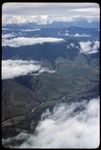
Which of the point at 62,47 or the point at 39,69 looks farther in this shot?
the point at 62,47

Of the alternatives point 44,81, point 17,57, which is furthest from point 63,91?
point 17,57

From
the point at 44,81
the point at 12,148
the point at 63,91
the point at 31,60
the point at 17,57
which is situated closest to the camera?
the point at 12,148

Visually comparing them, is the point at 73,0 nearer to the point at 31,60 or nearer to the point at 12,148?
the point at 12,148

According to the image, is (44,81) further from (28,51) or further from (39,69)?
(28,51)

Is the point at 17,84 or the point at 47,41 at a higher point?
the point at 47,41

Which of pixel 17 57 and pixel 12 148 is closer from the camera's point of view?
pixel 12 148

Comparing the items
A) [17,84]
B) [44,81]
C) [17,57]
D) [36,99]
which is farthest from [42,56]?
[36,99]

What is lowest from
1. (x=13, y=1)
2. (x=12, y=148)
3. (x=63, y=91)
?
(x=63, y=91)

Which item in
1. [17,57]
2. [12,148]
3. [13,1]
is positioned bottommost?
[17,57]

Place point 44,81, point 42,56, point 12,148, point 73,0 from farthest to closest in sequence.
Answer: point 42,56, point 44,81, point 12,148, point 73,0
